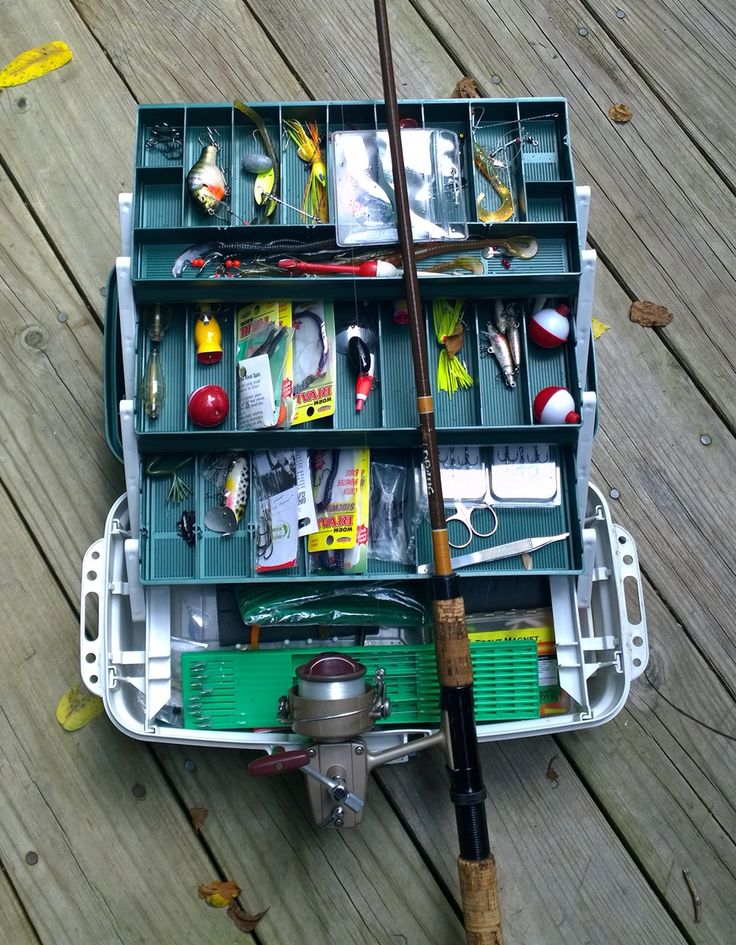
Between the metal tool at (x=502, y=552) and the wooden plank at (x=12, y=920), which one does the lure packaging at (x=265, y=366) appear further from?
the wooden plank at (x=12, y=920)

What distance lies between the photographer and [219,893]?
5.05ft

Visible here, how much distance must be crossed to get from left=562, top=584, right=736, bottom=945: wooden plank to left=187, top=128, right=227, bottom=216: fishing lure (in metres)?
1.05

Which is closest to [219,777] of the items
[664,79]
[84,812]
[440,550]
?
[84,812]

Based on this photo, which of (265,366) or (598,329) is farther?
(598,329)

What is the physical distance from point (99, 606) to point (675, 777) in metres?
1.04

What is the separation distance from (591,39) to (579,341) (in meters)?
0.70

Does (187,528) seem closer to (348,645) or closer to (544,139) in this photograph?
(348,645)

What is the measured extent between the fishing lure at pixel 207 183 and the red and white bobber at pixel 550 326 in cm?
55

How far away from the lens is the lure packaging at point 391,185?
1.46 m

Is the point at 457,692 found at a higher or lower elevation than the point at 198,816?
higher

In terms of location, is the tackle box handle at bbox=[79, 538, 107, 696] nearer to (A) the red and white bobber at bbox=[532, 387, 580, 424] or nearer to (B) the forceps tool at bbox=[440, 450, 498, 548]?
(B) the forceps tool at bbox=[440, 450, 498, 548]

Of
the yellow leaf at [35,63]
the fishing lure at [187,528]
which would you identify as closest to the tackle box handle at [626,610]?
the fishing lure at [187,528]

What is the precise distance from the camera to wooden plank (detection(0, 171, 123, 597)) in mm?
1632

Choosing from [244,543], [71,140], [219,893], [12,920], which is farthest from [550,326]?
[12,920]
